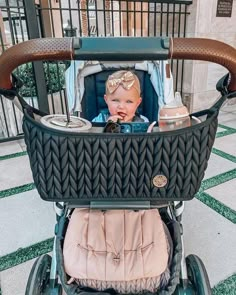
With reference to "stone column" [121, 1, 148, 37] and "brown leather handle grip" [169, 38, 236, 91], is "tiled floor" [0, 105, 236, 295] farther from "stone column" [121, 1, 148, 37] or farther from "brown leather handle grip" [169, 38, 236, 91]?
"stone column" [121, 1, 148, 37]

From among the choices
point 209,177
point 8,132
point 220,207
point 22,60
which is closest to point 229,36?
point 209,177

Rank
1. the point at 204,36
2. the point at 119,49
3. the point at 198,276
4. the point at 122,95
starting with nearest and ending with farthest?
1. the point at 119,49
2. the point at 198,276
3. the point at 122,95
4. the point at 204,36

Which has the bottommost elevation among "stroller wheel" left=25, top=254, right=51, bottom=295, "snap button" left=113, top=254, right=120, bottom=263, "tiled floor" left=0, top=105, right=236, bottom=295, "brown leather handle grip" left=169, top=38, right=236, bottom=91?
"tiled floor" left=0, top=105, right=236, bottom=295

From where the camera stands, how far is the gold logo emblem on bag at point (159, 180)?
0.61 m

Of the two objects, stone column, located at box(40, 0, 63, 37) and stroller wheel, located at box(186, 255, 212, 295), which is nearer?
stroller wheel, located at box(186, 255, 212, 295)

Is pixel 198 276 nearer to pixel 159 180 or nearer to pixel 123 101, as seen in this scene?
pixel 159 180

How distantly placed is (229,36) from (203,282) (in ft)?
10.2

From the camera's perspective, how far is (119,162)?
1.95ft

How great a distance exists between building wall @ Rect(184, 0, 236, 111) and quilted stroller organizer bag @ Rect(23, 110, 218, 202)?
2.59 metres

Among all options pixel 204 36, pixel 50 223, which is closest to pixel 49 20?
pixel 204 36

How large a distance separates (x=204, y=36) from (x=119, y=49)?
283 cm

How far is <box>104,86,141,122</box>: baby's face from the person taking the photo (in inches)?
38.6

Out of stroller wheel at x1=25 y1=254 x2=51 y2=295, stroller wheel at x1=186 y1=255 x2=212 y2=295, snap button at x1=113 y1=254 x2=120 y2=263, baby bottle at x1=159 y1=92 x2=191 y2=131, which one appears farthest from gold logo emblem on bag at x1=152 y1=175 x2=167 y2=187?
stroller wheel at x1=25 y1=254 x2=51 y2=295

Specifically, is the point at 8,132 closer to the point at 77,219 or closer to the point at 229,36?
the point at 77,219
